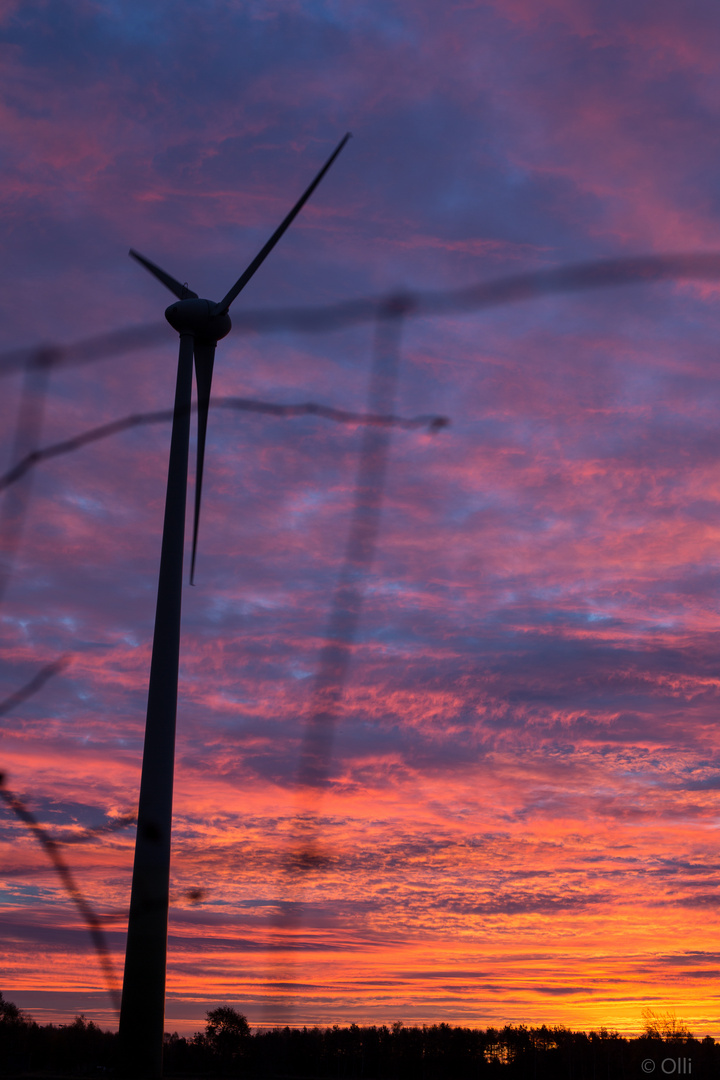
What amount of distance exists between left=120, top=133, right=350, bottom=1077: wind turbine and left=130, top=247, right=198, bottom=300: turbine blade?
39 mm

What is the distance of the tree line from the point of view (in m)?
20.5

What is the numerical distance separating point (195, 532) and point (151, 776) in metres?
10.3

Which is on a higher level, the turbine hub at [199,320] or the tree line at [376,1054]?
the turbine hub at [199,320]

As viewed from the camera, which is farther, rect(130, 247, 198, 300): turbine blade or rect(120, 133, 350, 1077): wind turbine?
rect(130, 247, 198, 300): turbine blade

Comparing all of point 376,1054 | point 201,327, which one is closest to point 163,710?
point 201,327

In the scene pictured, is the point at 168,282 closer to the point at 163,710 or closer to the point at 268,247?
the point at 268,247

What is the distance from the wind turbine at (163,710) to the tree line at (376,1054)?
3.23 feet

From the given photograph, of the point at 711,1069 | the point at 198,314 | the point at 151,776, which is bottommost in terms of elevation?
the point at 711,1069

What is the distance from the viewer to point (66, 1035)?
2270cm

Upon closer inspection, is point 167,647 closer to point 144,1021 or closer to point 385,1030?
point 144,1021

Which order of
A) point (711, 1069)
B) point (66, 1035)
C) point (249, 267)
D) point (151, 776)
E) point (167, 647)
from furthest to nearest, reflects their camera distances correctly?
point (711, 1069), point (249, 267), point (167, 647), point (151, 776), point (66, 1035)

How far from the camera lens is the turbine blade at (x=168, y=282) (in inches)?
1467

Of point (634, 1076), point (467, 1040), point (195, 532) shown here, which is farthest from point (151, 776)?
point (467, 1040)

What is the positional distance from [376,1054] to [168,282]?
96490 millimetres
